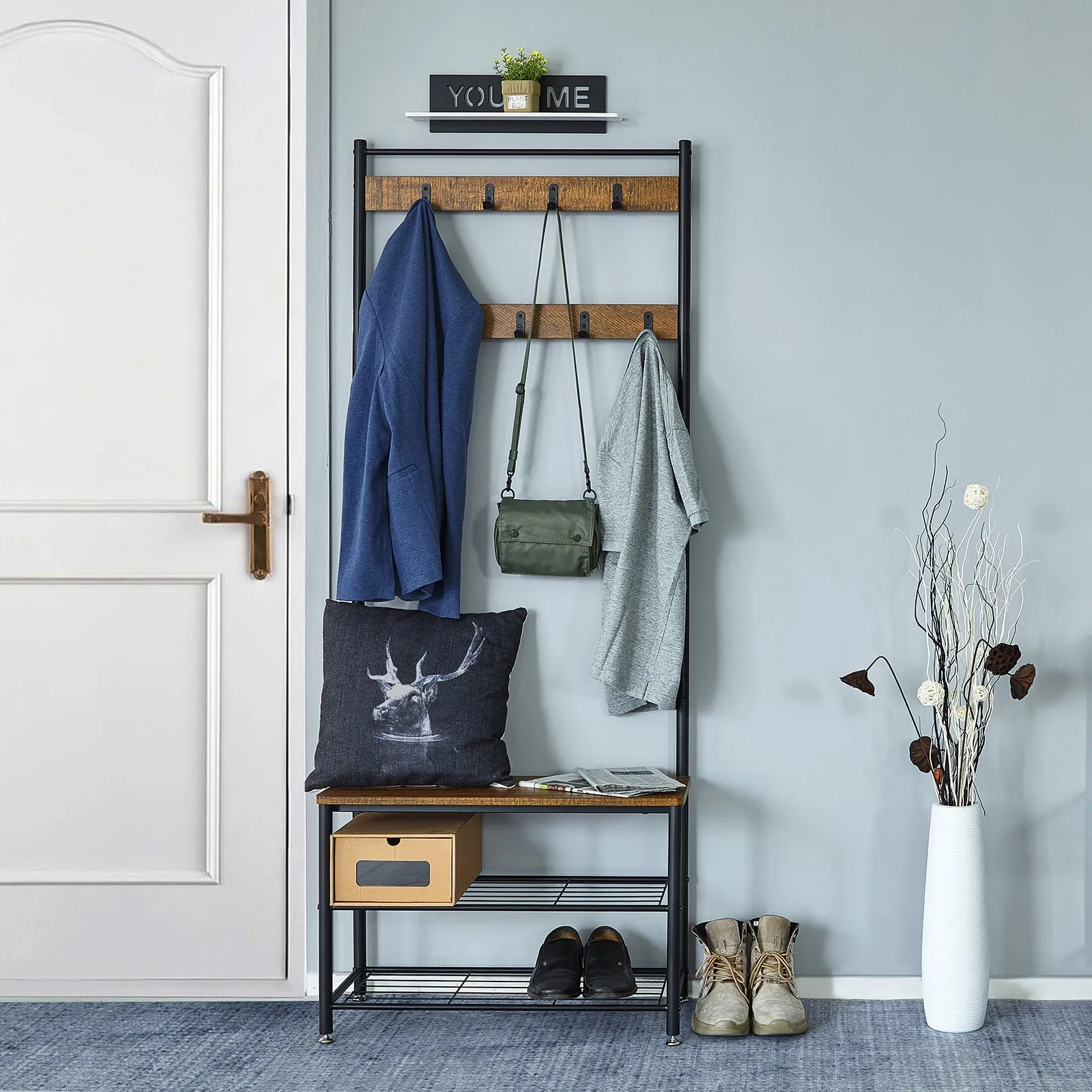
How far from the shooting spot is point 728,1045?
2.16 metres

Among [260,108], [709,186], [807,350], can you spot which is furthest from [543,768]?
[260,108]

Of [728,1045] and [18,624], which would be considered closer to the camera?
[728,1045]

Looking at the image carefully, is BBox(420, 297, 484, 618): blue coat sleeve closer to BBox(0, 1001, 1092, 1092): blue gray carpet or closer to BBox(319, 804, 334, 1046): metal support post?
BBox(319, 804, 334, 1046): metal support post

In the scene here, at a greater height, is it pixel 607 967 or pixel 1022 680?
pixel 1022 680

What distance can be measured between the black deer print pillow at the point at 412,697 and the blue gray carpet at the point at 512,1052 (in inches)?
20.2

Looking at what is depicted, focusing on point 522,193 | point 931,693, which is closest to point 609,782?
point 931,693

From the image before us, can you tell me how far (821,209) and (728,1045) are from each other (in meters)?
1.79

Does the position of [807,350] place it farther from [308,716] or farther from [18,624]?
[18,624]

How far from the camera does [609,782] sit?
2.22 meters

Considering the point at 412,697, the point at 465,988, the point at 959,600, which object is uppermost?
the point at 959,600

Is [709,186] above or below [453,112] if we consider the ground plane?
below

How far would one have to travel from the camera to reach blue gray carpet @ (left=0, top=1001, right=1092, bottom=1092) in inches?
78.2

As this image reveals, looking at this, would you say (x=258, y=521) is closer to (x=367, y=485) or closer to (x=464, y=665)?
(x=367, y=485)

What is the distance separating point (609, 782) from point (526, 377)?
0.91m
